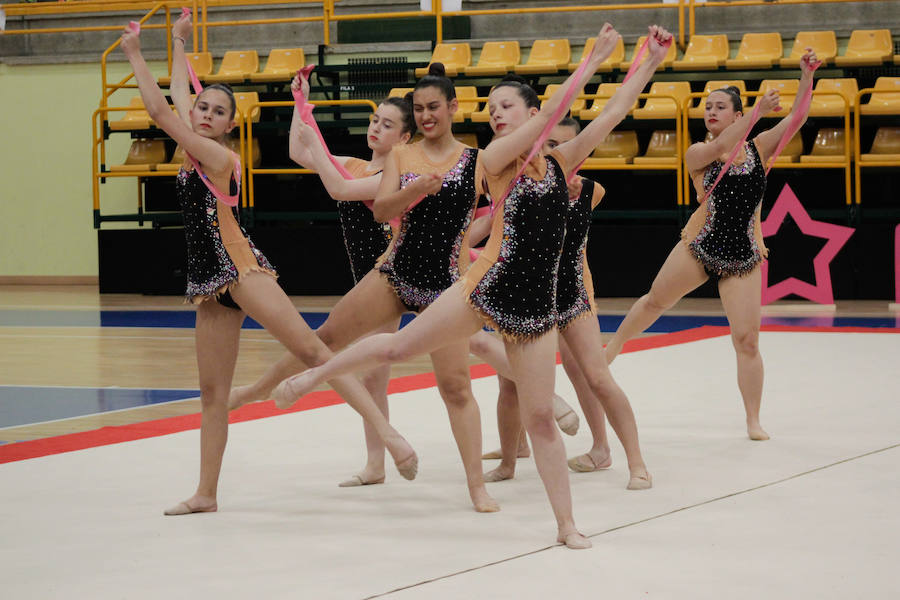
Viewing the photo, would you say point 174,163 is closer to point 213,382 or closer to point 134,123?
point 134,123

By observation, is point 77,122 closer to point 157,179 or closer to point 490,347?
point 157,179

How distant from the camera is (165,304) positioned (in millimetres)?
11750

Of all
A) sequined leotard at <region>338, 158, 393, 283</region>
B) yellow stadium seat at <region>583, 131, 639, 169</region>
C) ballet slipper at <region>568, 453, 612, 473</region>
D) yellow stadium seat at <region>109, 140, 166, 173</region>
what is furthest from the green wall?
ballet slipper at <region>568, 453, 612, 473</region>

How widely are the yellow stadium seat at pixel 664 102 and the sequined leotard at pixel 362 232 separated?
282 inches

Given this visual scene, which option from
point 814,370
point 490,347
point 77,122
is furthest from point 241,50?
point 490,347

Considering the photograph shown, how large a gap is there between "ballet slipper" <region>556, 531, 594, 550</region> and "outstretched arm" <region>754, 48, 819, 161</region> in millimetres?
2329

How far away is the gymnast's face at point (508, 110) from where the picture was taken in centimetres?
340

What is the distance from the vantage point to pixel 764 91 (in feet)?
35.0

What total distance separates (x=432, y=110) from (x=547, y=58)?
8.77 metres

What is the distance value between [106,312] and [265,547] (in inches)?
322

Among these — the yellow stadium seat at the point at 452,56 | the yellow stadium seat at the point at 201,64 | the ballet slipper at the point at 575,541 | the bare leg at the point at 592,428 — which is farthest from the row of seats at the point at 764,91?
the ballet slipper at the point at 575,541

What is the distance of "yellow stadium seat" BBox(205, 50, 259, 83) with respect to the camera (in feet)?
42.1

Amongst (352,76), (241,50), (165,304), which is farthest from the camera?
(241,50)

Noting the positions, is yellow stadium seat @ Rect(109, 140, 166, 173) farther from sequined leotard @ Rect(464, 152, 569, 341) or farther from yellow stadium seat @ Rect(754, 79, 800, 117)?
sequined leotard @ Rect(464, 152, 569, 341)
